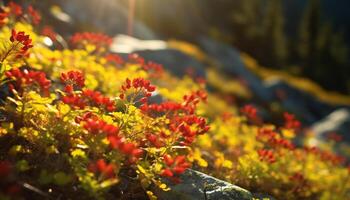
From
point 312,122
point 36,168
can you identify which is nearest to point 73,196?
point 36,168

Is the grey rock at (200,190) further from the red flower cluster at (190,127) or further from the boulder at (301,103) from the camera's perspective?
the boulder at (301,103)

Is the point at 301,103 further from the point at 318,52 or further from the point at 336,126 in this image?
the point at 318,52

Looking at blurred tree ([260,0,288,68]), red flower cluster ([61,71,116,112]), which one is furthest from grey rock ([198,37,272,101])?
blurred tree ([260,0,288,68])

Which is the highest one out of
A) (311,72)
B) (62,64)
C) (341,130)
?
(311,72)

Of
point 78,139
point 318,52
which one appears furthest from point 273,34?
Result: point 78,139

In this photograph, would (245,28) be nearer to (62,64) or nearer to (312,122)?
(312,122)

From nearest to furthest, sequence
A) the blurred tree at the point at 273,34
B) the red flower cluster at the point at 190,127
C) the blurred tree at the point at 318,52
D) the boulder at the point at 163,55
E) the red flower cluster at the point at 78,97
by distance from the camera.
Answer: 1. the red flower cluster at the point at 78,97
2. the red flower cluster at the point at 190,127
3. the boulder at the point at 163,55
4. the blurred tree at the point at 273,34
5. the blurred tree at the point at 318,52

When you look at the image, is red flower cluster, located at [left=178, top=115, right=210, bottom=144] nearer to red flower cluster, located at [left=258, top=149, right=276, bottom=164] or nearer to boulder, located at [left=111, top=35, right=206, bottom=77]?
red flower cluster, located at [left=258, top=149, right=276, bottom=164]

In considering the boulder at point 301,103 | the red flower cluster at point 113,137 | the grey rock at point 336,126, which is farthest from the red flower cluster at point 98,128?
the boulder at point 301,103
